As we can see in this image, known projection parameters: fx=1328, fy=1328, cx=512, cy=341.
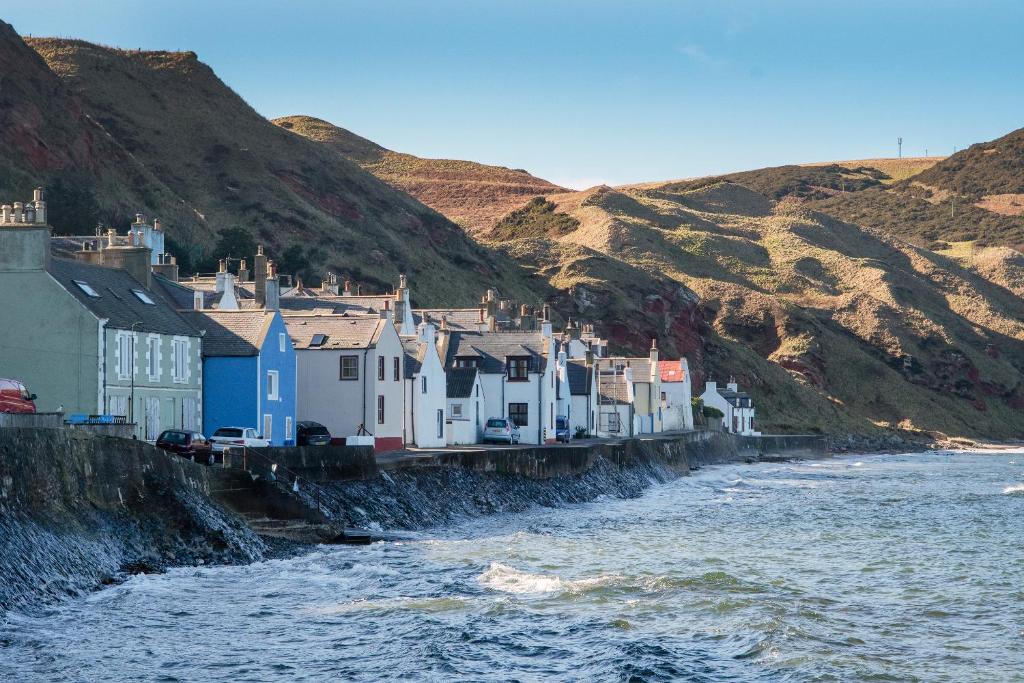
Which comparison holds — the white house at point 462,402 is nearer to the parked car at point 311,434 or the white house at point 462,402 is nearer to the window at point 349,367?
the window at point 349,367

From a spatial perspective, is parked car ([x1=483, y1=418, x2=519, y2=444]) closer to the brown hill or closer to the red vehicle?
the red vehicle

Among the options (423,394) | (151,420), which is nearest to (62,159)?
(423,394)

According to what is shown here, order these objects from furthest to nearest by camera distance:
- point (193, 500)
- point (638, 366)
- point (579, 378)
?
point (638, 366) < point (579, 378) < point (193, 500)

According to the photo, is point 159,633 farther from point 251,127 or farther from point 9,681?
point 251,127

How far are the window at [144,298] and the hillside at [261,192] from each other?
2436 inches

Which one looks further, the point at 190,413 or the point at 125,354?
the point at 190,413

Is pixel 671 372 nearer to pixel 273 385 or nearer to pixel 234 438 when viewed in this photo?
pixel 273 385

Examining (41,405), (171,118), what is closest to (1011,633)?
(41,405)

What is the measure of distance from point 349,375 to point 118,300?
12.8m

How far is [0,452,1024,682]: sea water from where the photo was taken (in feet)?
82.2

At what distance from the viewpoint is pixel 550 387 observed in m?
77.8

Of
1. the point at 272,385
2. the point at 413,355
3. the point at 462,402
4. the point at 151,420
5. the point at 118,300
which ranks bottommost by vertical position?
the point at 151,420

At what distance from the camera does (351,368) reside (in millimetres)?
59188

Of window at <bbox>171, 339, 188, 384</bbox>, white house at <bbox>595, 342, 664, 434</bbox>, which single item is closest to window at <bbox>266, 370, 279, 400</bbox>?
window at <bbox>171, 339, 188, 384</bbox>
